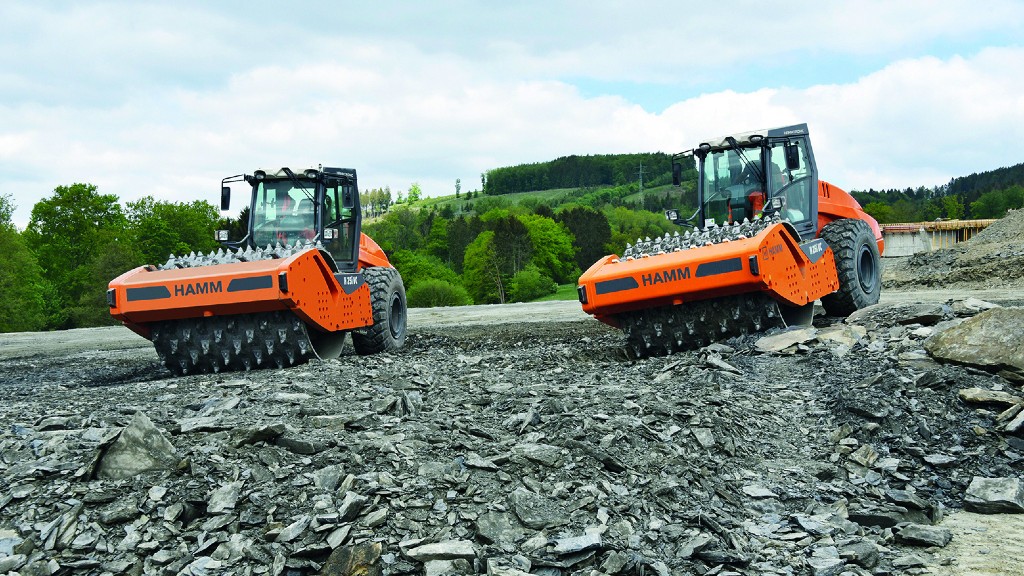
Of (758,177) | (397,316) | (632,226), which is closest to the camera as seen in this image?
(758,177)

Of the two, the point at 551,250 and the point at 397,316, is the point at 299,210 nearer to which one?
the point at 397,316

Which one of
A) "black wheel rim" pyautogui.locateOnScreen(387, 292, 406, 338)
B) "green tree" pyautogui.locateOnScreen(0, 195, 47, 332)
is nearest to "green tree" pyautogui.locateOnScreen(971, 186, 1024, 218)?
"green tree" pyautogui.locateOnScreen(0, 195, 47, 332)

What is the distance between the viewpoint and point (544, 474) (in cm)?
430

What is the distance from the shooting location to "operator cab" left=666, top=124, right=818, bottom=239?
10.1m

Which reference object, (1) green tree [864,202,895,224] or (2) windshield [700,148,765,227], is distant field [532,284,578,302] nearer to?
(1) green tree [864,202,895,224]

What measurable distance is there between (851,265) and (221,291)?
7173mm

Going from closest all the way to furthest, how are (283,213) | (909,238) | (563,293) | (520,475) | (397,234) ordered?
1. (520,475)
2. (283,213)
3. (909,238)
4. (563,293)
5. (397,234)

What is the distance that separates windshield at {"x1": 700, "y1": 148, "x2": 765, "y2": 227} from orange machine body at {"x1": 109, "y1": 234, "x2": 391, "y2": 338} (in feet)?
16.1

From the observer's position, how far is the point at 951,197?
87500mm

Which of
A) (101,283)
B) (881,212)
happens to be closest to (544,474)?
(101,283)

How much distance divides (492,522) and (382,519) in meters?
0.49

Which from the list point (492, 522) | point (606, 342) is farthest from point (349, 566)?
point (606, 342)

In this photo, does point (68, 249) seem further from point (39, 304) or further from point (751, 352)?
point (751, 352)

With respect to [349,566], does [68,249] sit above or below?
above
